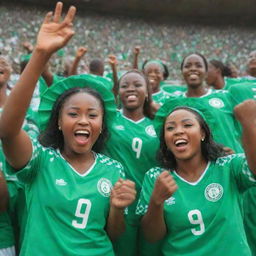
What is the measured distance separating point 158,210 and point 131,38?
9159mm

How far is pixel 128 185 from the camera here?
7.28 ft

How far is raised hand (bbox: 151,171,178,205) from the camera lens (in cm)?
224

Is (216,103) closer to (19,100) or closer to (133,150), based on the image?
(133,150)

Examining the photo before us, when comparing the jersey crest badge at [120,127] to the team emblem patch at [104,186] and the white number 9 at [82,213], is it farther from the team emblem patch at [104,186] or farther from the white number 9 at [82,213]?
the white number 9 at [82,213]

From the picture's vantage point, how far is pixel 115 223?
2359 mm

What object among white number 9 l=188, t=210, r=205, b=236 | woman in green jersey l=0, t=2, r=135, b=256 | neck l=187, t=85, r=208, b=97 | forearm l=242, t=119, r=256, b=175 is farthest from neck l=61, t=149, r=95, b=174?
neck l=187, t=85, r=208, b=97

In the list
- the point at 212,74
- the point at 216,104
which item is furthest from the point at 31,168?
the point at 212,74

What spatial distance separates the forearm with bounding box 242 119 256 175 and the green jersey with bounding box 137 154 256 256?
110 mm

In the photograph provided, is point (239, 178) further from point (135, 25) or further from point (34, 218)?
point (135, 25)

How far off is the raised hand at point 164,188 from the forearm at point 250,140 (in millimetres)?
369

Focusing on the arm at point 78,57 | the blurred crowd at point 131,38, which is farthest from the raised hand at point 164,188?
the blurred crowd at point 131,38

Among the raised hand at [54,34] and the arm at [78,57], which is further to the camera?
the arm at [78,57]

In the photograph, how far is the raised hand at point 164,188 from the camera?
7.36 ft

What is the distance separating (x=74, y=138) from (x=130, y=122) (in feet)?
3.12
